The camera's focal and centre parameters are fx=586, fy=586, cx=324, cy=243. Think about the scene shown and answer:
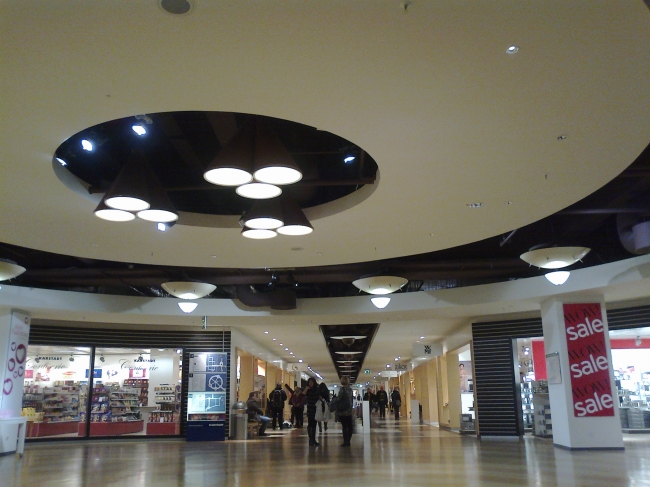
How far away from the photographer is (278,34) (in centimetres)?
397

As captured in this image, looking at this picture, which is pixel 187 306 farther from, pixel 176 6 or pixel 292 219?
pixel 176 6

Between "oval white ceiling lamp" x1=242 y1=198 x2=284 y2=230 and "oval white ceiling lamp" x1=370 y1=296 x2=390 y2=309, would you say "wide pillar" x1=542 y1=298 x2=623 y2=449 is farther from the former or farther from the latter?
"oval white ceiling lamp" x1=242 y1=198 x2=284 y2=230

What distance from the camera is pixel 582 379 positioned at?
12039mm

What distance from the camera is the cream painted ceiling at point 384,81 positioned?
381cm

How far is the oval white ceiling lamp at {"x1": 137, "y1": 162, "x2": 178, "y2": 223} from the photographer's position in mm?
6477

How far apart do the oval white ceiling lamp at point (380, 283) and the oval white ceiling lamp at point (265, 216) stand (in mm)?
4704

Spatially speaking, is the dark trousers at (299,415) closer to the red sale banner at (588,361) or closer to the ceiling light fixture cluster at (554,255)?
the red sale banner at (588,361)

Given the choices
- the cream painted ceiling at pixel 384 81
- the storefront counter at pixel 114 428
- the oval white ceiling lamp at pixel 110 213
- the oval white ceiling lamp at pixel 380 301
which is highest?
the cream painted ceiling at pixel 384 81

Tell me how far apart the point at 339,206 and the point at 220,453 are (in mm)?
7189

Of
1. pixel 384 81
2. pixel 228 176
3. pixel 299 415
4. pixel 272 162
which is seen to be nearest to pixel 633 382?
pixel 299 415

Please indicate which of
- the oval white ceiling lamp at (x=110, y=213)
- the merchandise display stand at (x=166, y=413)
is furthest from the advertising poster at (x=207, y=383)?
the oval white ceiling lamp at (x=110, y=213)

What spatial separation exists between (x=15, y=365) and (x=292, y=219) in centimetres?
978

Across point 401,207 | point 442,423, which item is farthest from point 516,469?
point 442,423

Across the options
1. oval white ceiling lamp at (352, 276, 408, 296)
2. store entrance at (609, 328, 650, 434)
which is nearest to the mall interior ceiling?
oval white ceiling lamp at (352, 276, 408, 296)
